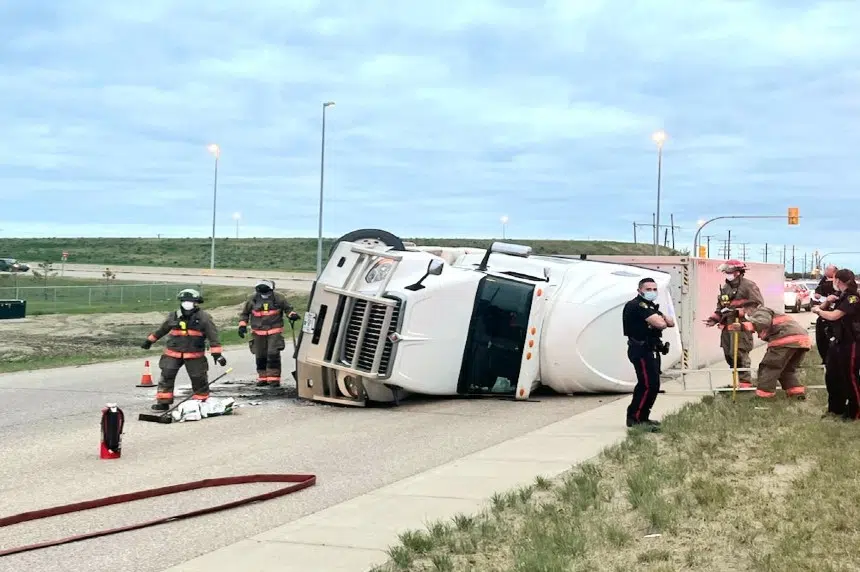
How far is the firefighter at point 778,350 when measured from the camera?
1155 cm

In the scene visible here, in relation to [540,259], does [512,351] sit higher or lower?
lower

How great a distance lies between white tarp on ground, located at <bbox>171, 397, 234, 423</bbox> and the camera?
453 inches

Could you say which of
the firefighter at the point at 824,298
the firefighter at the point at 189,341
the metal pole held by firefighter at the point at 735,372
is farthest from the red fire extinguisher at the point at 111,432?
the firefighter at the point at 824,298

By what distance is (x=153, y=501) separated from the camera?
7309 millimetres

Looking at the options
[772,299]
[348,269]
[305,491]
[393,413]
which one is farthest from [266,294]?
[772,299]

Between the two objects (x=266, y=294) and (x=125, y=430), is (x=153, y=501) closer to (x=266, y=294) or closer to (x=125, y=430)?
(x=125, y=430)

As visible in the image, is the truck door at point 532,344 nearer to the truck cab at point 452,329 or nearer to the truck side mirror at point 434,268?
the truck cab at point 452,329

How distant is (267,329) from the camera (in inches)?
570

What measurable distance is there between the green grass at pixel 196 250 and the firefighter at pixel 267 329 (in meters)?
79.4

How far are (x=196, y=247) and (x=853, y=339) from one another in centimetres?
12121

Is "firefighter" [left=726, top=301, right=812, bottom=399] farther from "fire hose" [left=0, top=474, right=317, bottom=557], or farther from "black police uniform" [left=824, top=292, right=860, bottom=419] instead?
"fire hose" [left=0, top=474, right=317, bottom=557]

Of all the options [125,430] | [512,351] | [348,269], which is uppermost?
[348,269]

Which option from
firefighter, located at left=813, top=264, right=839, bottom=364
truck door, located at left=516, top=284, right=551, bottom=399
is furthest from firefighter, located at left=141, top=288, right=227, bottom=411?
firefighter, located at left=813, top=264, right=839, bottom=364

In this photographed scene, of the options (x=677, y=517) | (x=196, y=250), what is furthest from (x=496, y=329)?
(x=196, y=250)
